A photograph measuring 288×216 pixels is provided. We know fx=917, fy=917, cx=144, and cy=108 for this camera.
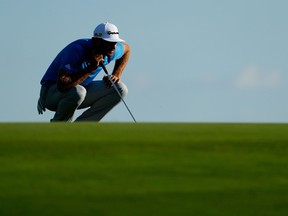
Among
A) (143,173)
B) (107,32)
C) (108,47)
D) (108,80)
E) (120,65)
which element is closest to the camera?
(143,173)

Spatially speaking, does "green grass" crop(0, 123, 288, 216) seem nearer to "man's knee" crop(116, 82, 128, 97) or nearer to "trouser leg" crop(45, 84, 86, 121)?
"trouser leg" crop(45, 84, 86, 121)

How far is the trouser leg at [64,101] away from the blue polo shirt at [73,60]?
0.22 metres

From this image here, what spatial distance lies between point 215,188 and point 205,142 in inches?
45.1

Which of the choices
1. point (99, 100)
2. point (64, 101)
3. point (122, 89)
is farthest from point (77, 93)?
point (122, 89)

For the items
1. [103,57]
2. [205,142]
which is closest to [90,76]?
[103,57]

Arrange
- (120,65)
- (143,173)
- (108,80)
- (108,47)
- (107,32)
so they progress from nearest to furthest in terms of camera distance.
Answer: (143,173)
(107,32)
(108,47)
(108,80)
(120,65)

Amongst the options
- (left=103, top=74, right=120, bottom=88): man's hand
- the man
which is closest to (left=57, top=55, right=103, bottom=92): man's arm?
the man

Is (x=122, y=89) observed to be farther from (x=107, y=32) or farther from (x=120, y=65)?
(x=107, y=32)

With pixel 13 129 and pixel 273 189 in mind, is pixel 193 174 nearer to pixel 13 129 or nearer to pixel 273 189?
pixel 273 189

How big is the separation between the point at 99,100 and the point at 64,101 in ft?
2.14

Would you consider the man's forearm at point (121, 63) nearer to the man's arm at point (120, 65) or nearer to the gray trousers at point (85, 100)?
the man's arm at point (120, 65)

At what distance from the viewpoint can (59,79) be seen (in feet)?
37.8

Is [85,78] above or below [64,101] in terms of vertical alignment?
above

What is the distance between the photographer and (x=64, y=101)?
11.8 m
